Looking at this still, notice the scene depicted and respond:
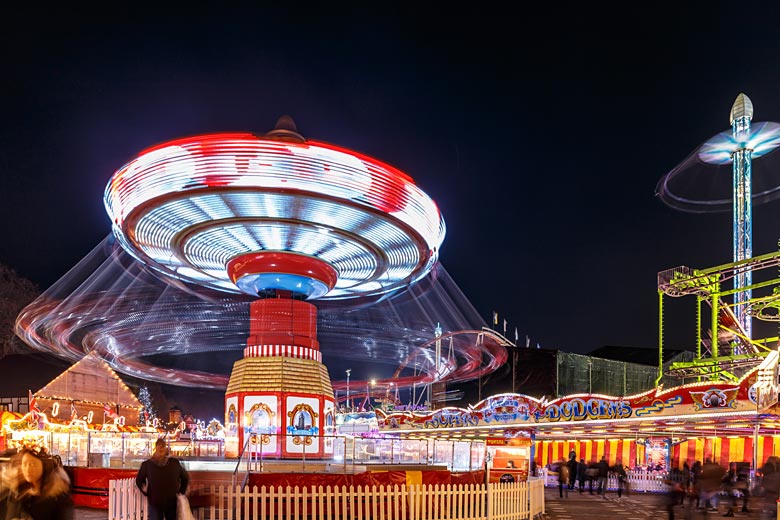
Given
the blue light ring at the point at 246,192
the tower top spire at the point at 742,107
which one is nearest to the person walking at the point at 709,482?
the blue light ring at the point at 246,192

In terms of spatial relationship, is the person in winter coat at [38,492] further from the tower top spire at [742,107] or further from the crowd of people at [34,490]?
the tower top spire at [742,107]

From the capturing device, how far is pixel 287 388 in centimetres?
2648

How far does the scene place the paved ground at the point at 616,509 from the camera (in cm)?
1848

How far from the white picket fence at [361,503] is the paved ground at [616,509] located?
11.9 feet

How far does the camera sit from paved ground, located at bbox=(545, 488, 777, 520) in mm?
18484

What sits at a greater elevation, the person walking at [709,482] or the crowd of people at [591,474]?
the person walking at [709,482]

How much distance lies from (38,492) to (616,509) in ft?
58.7

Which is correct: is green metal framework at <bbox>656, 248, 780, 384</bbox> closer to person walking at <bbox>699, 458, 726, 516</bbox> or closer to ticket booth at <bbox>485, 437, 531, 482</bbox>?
ticket booth at <bbox>485, 437, 531, 482</bbox>

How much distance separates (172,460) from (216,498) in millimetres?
4084

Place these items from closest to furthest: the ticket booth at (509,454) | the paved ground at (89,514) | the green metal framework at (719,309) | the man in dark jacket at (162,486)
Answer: the man in dark jacket at (162,486) < the paved ground at (89,514) < the ticket booth at (509,454) < the green metal framework at (719,309)

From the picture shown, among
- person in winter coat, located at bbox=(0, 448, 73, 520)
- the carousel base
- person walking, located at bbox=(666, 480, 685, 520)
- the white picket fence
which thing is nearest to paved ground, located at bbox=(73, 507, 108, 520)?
the carousel base

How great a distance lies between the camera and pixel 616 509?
20828mm

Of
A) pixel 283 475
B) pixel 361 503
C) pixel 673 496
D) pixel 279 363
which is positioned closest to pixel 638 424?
pixel 279 363

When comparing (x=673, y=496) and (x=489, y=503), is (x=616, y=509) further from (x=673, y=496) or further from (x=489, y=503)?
(x=489, y=503)
